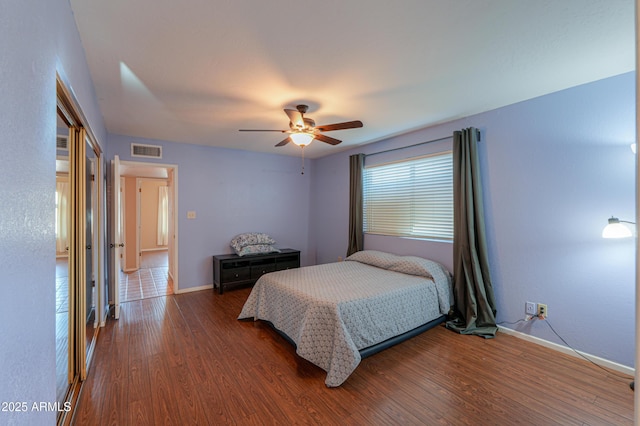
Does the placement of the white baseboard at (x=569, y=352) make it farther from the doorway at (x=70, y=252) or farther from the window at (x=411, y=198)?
the doorway at (x=70, y=252)

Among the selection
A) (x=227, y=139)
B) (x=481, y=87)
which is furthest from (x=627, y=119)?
(x=227, y=139)

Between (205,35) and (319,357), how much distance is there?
252 centimetres

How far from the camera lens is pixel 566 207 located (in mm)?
2617

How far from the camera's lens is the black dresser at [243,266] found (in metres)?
4.49

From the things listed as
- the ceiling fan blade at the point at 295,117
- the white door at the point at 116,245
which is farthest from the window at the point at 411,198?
the white door at the point at 116,245

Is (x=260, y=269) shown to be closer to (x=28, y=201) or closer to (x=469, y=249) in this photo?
(x=469, y=249)

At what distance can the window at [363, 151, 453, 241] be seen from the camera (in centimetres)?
361

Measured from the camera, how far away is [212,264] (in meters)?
4.79

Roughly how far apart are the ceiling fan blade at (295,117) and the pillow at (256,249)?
265cm

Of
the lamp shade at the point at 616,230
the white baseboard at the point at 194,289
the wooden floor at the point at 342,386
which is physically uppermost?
the lamp shade at the point at 616,230

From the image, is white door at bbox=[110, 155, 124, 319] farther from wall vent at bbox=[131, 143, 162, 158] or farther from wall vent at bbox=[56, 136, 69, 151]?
wall vent at bbox=[56, 136, 69, 151]

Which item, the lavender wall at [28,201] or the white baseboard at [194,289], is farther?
the white baseboard at [194,289]

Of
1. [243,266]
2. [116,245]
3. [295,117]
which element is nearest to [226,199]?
[243,266]

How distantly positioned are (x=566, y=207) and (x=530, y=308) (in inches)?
42.4
